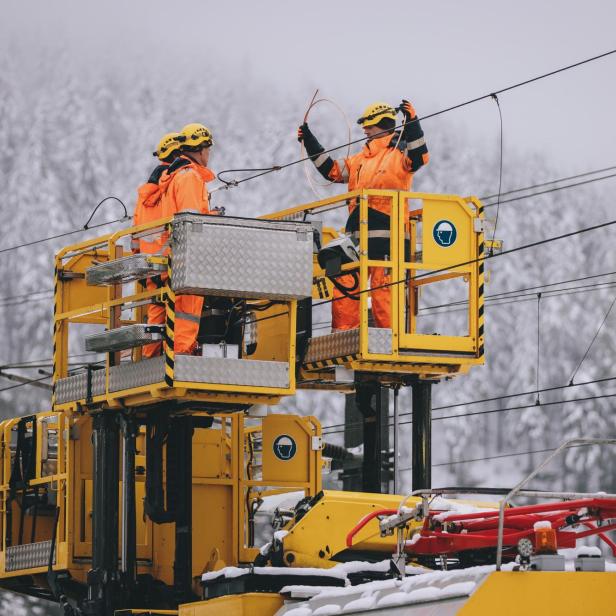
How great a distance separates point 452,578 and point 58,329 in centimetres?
641

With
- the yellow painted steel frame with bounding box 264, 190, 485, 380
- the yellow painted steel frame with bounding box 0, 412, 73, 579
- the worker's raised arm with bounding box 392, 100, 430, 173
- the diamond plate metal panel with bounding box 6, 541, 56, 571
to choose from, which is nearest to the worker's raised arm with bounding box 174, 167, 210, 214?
the yellow painted steel frame with bounding box 264, 190, 485, 380

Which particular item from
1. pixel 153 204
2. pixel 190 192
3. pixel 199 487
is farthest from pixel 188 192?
pixel 199 487

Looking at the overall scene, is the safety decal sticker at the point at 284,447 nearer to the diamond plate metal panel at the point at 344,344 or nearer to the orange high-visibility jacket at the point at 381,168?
the diamond plate metal panel at the point at 344,344

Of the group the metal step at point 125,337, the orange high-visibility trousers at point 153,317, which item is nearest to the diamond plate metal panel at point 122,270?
the orange high-visibility trousers at point 153,317

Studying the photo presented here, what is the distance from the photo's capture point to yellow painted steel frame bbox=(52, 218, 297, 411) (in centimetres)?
1442

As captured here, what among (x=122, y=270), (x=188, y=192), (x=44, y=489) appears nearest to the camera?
(x=122, y=270)

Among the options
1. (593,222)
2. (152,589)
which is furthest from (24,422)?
(593,222)

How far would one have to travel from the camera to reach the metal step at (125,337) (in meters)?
14.5

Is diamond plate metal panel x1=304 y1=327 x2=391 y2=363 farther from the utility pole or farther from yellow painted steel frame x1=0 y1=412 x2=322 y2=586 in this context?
yellow painted steel frame x1=0 y1=412 x2=322 y2=586

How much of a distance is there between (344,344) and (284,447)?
5.10ft

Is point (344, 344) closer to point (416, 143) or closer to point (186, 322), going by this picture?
point (186, 322)

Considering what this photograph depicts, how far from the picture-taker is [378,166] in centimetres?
1639

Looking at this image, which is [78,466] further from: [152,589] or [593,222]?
[593,222]

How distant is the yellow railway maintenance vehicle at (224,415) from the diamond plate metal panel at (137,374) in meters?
0.02
